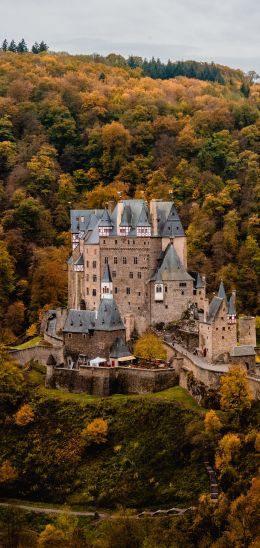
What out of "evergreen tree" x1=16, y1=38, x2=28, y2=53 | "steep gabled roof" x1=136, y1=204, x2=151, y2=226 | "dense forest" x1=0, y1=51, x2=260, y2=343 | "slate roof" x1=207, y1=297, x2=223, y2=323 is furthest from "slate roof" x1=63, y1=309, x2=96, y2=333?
"evergreen tree" x1=16, y1=38, x2=28, y2=53

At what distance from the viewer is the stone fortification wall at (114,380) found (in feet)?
201

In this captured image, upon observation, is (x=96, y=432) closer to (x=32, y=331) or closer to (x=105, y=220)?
(x=105, y=220)

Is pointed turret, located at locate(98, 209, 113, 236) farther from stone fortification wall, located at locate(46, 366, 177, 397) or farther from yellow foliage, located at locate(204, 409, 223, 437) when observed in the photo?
yellow foliage, located at locate(204, 409, 223, 437)

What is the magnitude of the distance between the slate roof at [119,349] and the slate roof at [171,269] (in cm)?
581

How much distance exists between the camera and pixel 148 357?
63781mm

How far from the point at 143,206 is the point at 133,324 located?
8.47 m

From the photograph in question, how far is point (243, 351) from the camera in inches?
2392

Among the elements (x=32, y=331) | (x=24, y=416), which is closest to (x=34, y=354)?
(x=24, y=416)

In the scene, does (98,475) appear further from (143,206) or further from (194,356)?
(143,206)

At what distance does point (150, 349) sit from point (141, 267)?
6979mm

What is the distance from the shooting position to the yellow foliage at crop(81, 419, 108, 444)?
57875mm

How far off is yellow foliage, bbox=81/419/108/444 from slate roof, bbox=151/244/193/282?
1306cm

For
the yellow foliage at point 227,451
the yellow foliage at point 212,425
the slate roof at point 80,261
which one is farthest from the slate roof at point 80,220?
the yellow foliage at point 227,451

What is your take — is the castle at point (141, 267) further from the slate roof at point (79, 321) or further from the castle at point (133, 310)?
the slate roof at point (79, 321)
